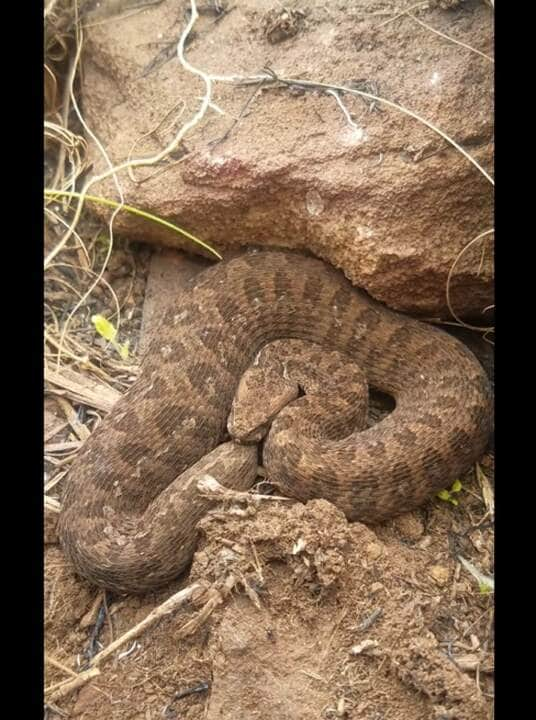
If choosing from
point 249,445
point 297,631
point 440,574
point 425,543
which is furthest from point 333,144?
point 297,631

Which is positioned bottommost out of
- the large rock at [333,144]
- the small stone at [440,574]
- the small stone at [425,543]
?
the small stone at [440,574]

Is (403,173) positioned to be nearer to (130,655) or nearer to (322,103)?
(322,103)

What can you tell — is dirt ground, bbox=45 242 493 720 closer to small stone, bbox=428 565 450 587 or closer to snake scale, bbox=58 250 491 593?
small stone, bbox=428 565 450 587

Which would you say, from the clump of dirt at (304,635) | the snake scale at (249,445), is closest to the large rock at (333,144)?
the snake scale at (249,445)

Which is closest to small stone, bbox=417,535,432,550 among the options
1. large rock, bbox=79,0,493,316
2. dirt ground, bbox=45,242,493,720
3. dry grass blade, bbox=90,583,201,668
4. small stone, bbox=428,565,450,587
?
dirt ground, bbox=45,242,493,720

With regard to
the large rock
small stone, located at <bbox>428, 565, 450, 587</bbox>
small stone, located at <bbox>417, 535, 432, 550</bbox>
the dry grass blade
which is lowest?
the dry grass blade

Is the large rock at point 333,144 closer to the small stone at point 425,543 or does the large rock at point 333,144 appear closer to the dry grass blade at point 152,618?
the small stone at point 425,543

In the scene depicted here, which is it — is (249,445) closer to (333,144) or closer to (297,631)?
(297,631)

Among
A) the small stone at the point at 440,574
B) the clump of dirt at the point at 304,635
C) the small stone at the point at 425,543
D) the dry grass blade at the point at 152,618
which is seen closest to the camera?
the clump of dirt at the point at 304,635
